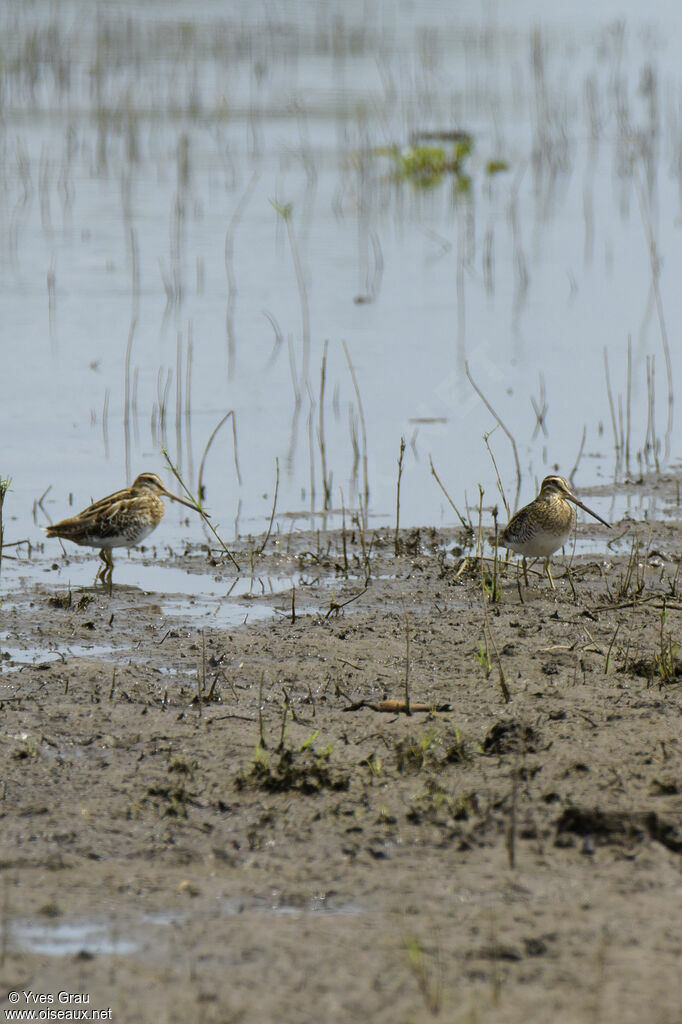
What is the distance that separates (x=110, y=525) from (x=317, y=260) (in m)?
7.81

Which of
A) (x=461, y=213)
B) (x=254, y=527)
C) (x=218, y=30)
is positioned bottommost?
(x=254, y=527)

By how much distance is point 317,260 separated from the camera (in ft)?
49.3

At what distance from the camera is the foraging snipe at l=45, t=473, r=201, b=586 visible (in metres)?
7.80

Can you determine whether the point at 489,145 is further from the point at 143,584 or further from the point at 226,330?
the point at 143,584

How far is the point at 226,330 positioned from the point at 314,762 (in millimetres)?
8152

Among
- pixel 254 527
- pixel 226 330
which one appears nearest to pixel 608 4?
pixel 226 330

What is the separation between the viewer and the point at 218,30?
28.1m

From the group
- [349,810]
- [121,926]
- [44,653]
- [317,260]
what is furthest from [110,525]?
[317,260]

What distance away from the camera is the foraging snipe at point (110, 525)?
7.80 m

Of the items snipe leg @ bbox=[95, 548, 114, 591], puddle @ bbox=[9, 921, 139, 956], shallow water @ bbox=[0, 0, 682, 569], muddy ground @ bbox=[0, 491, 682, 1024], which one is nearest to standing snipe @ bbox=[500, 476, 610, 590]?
muddy ground @ bbox=[0, 491, 682, 1024]

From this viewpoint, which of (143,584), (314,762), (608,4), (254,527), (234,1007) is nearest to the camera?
(234,1007)

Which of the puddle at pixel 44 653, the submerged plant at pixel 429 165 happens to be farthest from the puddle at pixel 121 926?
the submerged plant at pixel 429 165

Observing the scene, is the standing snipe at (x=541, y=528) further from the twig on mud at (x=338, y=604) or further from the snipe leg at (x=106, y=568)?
the snipe leg at (x=106, y=568)

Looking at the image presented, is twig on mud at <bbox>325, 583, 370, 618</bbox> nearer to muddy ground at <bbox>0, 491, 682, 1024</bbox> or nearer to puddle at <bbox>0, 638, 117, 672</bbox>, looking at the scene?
muddy ground at <bbox>0, 491, 682, 1024</bbox>
